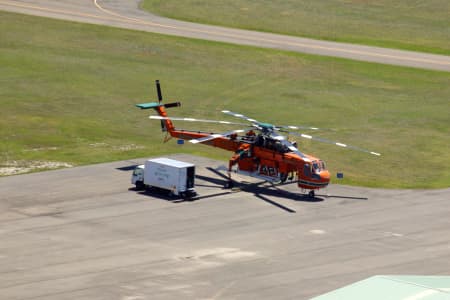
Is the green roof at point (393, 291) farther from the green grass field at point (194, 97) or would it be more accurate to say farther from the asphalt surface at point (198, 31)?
the asphalt surface at point (198, 31)

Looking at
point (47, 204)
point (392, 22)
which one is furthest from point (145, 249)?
point (392, 22)

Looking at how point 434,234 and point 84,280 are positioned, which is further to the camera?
point 434,234

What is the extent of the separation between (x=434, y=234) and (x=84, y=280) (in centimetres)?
2236

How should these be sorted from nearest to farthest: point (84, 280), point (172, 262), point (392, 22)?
1. point (84, 280)
2. point (172, 262)
3. point (392, 22)

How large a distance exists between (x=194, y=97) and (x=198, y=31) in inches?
1147

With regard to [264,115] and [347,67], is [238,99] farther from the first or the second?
[347,67]

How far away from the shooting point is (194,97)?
95.2m

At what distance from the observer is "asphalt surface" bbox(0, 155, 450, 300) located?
48.4 m

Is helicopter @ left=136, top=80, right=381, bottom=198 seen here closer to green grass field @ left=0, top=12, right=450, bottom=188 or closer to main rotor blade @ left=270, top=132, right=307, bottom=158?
main rotor blade @ left=270, top=132, right=307, bottom=158

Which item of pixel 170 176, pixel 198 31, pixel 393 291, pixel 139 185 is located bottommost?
pixel 139 185

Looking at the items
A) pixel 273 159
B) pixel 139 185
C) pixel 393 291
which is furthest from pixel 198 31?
pixel 393 291

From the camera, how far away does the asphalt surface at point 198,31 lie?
114750mm

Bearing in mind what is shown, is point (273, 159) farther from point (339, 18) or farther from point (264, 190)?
point (339, 18)

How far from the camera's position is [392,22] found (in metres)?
133
